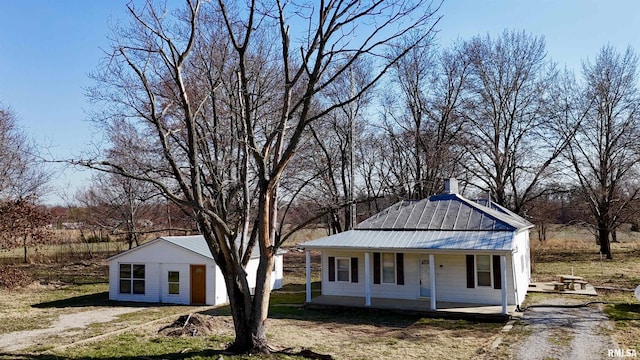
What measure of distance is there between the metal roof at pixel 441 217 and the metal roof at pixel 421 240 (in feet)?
1.13

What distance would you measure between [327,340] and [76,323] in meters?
8.38

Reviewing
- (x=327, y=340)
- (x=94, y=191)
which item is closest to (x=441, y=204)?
(x=327, y=340)

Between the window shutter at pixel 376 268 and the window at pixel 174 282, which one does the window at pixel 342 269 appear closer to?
the window shutter at pixel 376 268

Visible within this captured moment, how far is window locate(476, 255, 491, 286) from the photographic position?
576 inches

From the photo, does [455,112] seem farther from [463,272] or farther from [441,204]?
[463,272]

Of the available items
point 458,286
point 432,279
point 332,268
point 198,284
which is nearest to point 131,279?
point 198,284

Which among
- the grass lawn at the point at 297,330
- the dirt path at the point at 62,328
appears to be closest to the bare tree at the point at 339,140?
the grass lawn at the point at 297,330

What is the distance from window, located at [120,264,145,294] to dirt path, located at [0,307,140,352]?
183cm

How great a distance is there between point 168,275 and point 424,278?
10.1 meters

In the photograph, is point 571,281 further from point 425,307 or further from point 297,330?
point 297,330

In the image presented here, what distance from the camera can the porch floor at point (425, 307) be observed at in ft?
43.6

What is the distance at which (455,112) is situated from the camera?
2748cm

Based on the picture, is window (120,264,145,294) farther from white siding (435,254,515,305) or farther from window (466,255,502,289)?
window (466,255,502,289)

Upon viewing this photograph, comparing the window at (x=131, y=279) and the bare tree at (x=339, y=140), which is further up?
the bare tree at (x=339, y=140)
